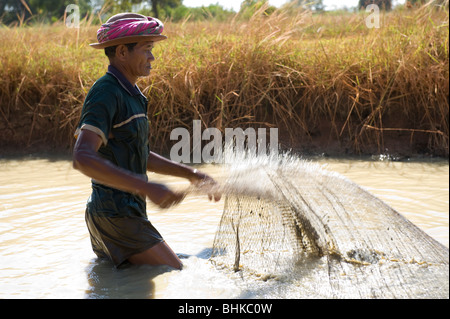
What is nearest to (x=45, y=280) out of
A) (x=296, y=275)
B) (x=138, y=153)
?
(x=138, y=153)

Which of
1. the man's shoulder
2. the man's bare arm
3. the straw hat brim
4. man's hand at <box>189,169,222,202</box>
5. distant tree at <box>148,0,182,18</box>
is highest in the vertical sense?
distant tree at <box>148,0,182,18</box>

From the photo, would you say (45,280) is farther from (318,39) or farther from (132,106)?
(318,39)

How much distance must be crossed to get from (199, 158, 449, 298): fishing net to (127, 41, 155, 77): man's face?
70 cm

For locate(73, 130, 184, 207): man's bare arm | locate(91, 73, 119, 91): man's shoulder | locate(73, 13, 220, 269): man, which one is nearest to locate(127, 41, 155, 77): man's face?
locate(73, 13, 220, 269): man

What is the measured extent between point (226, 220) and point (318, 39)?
14.8ft

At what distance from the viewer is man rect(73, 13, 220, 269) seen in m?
2.38

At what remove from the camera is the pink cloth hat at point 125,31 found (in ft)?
7.93

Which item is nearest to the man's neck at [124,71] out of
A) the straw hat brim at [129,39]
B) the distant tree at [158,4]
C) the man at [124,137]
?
the man at [124,137]

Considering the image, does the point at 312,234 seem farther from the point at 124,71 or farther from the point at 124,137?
the point at 124,71

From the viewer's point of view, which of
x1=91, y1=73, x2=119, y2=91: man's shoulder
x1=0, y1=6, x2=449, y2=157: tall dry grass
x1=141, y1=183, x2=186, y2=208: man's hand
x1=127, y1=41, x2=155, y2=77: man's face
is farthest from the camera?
x1=0, y1=6, x2=449, y2=157: tall dry grass

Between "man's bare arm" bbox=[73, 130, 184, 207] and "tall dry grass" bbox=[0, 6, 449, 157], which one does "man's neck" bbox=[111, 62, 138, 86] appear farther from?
"tall dry grass" bbox=[0, 6, 449, 157]

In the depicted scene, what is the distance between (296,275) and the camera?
258 cm

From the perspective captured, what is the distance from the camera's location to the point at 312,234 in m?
2.77

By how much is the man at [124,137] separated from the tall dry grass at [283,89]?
314cm
